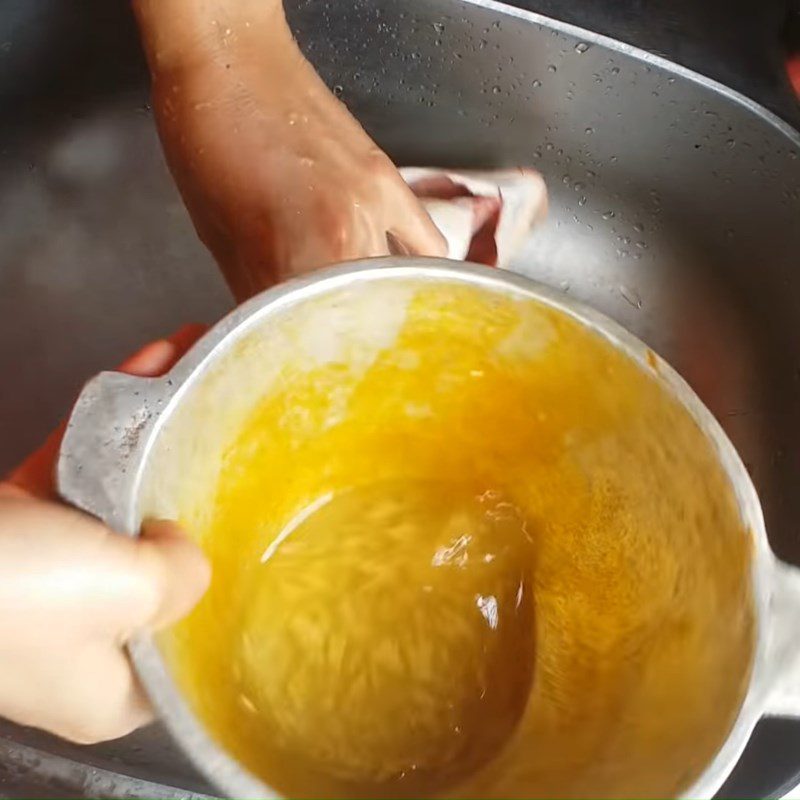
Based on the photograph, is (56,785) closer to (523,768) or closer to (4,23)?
(523,768)

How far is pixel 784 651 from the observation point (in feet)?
1.27

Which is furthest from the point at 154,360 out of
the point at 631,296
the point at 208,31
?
the point at 631,296

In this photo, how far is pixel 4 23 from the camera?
0.72 meters

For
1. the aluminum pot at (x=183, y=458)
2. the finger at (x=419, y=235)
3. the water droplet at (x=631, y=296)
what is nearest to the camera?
the aluminum pot at (x=183, y=458)

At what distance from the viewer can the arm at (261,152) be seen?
62cm

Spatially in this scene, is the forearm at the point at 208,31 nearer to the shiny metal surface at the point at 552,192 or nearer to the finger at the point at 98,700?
the shiny metal surface at the point at 552,192

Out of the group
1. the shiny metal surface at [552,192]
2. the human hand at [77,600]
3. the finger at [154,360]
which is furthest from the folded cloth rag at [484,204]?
the human hand at [77,600]

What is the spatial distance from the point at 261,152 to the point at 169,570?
36 centimetres

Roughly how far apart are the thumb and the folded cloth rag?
1.17 ft

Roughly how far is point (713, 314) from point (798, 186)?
117 millimetres

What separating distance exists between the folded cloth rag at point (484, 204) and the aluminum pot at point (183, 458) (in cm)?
28

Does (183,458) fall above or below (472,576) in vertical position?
above

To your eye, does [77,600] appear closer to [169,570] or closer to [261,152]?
[169,570]

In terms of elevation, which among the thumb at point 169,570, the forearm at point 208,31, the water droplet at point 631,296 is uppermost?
the forearm at point 208,31
